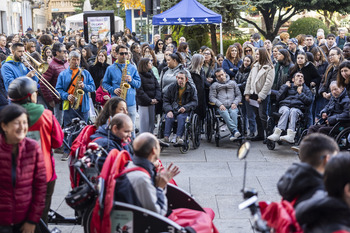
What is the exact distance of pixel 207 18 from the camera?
1733 cm

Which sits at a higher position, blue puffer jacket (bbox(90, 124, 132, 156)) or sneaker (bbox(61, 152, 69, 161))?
blue puffer jacket (bbox(90, 124, 132, 156))

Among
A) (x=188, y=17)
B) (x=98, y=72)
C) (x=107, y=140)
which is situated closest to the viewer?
(x=107, y=140)

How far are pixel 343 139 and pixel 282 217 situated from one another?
5.85 meters

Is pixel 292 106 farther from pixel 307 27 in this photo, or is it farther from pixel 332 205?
pixel 307 27

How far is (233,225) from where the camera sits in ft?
20.8

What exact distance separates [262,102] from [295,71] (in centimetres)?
88

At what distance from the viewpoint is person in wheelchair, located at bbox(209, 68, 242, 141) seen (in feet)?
35.2

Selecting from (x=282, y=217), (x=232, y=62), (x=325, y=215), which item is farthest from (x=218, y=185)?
(x=232, y=62)

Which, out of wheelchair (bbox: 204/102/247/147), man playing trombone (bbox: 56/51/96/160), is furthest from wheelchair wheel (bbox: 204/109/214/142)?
man playing trombone (bbox: 56/51/96/160)

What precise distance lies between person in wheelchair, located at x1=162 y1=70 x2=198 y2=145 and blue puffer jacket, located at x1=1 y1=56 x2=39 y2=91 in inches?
104

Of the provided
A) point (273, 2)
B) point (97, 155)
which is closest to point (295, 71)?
point (97, 155)

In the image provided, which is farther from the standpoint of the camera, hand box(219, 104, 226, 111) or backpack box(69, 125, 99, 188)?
hand box(219, 104, 226, 111)

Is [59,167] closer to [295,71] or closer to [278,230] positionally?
[295,71]

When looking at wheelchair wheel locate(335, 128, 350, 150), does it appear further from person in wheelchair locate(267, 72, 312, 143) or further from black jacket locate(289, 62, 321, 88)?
black jacket locate(289, 62, 321, 88)
